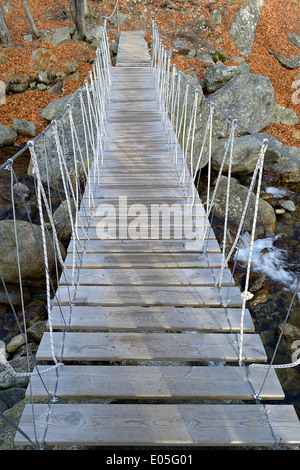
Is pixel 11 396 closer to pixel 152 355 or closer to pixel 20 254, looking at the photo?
pixel 20 254

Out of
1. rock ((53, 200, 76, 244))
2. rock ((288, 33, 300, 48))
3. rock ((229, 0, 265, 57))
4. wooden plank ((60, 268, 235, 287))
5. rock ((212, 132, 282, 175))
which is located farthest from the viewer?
rock ((288, 33, 300, 48))

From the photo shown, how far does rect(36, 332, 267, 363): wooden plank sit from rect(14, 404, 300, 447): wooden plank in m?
0.25

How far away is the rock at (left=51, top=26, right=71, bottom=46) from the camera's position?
26.5 ft

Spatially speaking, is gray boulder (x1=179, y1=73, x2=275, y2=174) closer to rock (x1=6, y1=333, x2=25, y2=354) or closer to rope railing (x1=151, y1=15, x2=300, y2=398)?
rope railing (x1=151, y1=15, x2=300, y2=398)

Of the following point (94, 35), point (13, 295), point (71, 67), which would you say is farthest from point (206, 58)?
point (13, 295)

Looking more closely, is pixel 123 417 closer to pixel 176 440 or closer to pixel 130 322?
pixel 176 440

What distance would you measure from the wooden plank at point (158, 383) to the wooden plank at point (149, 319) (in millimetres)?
256

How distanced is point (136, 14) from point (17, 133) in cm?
592

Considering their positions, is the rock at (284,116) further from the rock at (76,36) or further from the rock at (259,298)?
the rock at (76,36)

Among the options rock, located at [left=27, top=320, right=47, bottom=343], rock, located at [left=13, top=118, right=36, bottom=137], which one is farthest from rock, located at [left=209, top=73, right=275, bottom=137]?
rock, located at [left=27, top=320, right=47, bottom=343]

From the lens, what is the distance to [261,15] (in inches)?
376

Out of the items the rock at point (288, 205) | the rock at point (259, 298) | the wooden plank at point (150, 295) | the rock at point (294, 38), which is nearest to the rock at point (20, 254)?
A: the wooden plank at point (150, 295)

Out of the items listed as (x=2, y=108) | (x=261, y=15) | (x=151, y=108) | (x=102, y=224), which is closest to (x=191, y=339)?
(x=102, y=224)

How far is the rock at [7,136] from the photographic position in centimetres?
629
